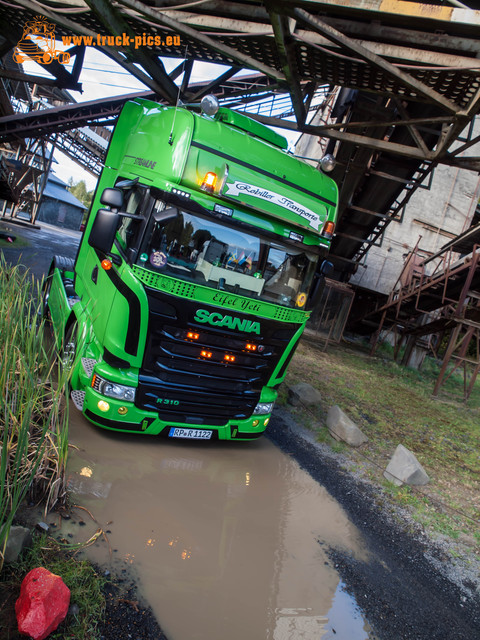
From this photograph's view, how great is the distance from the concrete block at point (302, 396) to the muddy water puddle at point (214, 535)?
2252mm

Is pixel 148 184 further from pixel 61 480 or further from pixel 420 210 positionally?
pixel 420 210

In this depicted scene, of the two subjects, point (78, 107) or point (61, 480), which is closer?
point (61, 480)

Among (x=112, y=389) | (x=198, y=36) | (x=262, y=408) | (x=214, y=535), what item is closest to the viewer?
(x=214, y=535)

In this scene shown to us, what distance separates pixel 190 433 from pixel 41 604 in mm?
2655

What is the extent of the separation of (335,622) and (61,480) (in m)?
2.39

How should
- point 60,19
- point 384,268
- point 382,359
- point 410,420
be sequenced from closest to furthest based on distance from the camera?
1. point 60,19
2. point 410,420
3. point 382,359
4. point 384,268

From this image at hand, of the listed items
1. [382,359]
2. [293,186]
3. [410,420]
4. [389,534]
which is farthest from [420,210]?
[389,534]

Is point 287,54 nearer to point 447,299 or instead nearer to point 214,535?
point 214,535

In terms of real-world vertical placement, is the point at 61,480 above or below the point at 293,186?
below

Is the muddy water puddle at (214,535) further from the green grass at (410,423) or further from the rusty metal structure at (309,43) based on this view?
the rusty metal structure at (309,43)

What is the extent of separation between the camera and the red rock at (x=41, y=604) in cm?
223

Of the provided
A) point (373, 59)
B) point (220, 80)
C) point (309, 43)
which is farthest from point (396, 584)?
point (220, 80)

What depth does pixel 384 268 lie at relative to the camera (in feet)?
59.8

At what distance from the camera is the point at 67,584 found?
2678mm
